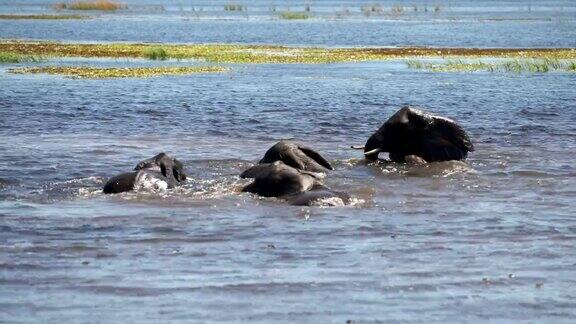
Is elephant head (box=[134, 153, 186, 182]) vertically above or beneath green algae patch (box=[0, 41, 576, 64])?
above

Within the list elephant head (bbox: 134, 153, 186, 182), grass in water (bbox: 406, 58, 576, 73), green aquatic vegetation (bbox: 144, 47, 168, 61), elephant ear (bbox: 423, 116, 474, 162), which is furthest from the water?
→ green aquatic vegetation (bbox: 144, 47, 168, 61)

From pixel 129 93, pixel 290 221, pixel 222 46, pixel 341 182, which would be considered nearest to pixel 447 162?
pixel 341 182

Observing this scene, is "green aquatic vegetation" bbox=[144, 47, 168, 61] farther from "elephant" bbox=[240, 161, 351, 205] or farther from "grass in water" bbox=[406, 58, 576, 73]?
"elephant" bbox=[240, 161, 351, 205]

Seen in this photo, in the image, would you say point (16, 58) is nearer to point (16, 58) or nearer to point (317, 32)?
point (16, 58)

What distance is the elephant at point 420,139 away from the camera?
18000 millimetres

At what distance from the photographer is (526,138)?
21938 mm

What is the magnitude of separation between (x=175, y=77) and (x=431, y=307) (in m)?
25.8

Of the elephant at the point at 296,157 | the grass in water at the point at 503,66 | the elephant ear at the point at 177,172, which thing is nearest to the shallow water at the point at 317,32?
the grass in water at the point at 503,66

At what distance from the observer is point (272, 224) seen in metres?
13.3

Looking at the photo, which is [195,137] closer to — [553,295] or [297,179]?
[297,179]

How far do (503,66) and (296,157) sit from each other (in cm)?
2404

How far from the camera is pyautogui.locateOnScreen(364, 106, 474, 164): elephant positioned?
18.0 meters

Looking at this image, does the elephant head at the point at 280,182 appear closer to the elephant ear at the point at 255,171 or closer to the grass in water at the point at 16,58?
the elephant ear at the point at 255,171

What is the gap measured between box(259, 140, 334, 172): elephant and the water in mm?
466
